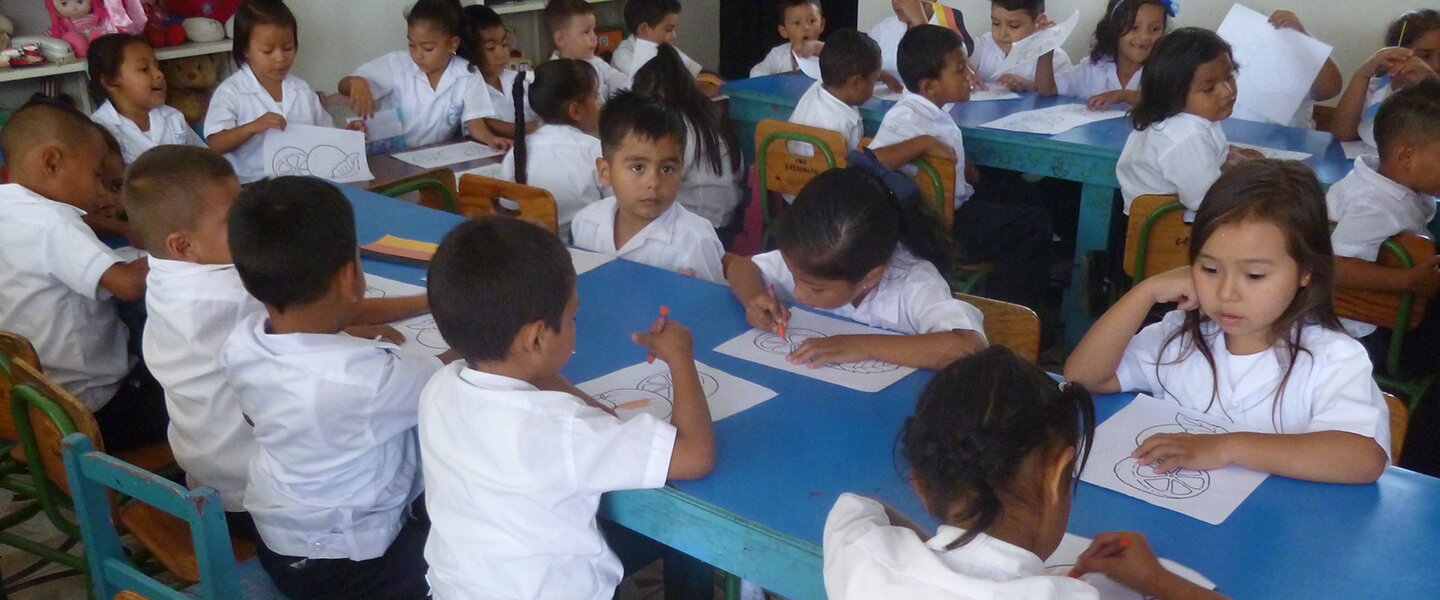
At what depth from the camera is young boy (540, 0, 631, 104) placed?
4.51m

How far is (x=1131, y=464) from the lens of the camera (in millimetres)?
1262

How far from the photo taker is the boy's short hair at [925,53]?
327cm

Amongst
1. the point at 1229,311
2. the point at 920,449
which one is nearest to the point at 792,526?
the point at 920,449

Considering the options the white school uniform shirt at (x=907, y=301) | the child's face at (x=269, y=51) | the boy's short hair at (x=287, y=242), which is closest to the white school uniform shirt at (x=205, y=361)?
the boy's short hair at (x=287, y=242)

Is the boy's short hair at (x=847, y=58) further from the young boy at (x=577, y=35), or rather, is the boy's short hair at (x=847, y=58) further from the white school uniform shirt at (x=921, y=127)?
the young boy at (x=577, y=35)

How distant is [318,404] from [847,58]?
7.57 ft

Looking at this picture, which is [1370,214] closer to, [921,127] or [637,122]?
[921,127]

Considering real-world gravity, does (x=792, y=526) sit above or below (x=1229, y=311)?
below

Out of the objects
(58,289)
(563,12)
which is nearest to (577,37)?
(563,12)

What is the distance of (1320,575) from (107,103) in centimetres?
304

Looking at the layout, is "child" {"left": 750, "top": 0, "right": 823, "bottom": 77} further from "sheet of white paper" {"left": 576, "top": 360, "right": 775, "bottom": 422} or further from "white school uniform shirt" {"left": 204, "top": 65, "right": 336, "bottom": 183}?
"sheet of white paper" {"left": 576, "top": 360, "right": 775, "bottom": 422}

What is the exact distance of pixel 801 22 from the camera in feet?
15.3

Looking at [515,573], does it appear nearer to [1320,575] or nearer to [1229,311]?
[1320,575]

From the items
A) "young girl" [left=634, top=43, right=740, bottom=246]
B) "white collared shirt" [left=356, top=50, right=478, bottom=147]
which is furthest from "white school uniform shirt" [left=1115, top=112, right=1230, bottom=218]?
"white collared shirt" [left=356, top=50, right=478, bottom=147]
